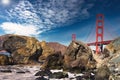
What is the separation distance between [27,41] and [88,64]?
45041mm

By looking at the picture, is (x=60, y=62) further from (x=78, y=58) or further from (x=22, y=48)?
(x=22, y=48)

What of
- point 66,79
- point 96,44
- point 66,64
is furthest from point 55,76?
point 96,44

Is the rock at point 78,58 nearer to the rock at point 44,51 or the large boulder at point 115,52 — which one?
the large boulder at point 115,52

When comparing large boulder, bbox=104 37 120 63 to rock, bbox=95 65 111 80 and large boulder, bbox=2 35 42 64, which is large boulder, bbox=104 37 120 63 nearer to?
rock, bbox=95 65 111 80

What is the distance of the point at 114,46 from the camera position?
37.6 ft

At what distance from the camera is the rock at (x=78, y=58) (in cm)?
2928

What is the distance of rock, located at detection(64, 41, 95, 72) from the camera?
29281mm

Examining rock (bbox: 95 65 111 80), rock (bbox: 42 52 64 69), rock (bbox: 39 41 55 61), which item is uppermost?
rock (bbox: 39 41 55 61)

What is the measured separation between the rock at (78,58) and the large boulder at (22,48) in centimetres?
3194

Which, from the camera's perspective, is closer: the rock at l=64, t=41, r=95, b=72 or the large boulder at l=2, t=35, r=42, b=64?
the rock at l=64, t=41, r=95, b=72

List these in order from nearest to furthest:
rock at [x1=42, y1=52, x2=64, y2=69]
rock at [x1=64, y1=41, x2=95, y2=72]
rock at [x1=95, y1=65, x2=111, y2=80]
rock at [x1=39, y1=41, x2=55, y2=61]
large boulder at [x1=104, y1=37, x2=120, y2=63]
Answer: large boulder at [x1=104, y1=37, x2=120, y2=63] < rock at [x1=95, y1=65, x2=111, y2=80] < rock at [x1=64, y1=41, x2=95, y2=72] < rock at [x1=42, y1=52, x2=64, y2=69] < rock at [x1=39, y1=41, x2=55, y2=61]

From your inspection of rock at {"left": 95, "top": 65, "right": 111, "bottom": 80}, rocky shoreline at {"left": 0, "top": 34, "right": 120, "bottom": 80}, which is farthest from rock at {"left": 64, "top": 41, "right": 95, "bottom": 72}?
rock at {"left": 95, "top": 65, "right": 111, "bottom": 80}

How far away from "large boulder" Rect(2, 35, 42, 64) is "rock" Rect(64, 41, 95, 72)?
31.9 m

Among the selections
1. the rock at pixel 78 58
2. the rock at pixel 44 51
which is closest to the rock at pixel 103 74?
the rock at pixel 78 58
